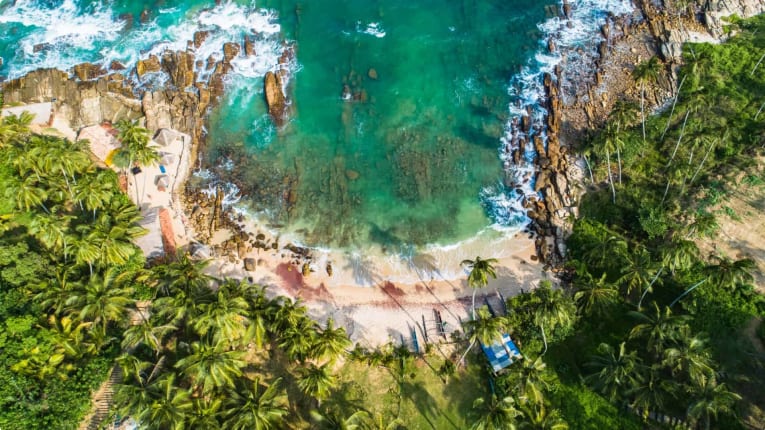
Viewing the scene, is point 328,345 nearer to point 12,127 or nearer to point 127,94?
point 12,127

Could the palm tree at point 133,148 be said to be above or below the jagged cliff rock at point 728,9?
below

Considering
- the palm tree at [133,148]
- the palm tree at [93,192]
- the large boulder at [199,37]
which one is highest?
the large boulder at [199,37]

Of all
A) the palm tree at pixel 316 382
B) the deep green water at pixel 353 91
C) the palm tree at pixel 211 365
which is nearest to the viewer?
the palm tree at pixel 211 365

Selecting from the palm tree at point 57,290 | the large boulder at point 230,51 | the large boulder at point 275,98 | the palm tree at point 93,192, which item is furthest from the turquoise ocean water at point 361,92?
the palm tree at point 57,290

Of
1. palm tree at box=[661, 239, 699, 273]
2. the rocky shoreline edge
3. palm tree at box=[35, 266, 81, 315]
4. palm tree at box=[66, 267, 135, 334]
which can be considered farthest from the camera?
the rocky shoreline edge

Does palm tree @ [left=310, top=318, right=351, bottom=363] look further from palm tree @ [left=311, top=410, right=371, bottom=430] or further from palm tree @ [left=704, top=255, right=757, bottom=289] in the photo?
palm tree @ [left=704, top=255, right=757, bottom=289]

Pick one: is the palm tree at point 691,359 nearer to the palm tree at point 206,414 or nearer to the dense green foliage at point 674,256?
the dense green foliage at point 674,256

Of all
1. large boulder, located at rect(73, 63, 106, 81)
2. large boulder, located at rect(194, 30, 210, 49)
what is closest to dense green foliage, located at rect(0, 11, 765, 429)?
large boulder, located at rect(73, 63, 106, 81)
